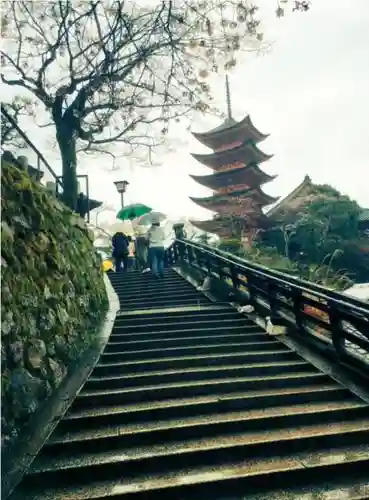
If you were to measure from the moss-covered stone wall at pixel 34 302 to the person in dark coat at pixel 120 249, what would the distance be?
6437 mm

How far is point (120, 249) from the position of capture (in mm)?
13781

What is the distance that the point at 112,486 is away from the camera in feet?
11.9

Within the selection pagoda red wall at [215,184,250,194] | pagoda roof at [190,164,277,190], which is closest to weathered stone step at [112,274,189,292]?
pagoda red wall at [215,184,250,194]

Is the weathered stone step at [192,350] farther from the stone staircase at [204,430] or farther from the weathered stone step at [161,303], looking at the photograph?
the weathered stone step at [161,303]

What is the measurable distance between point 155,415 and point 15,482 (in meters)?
1.52

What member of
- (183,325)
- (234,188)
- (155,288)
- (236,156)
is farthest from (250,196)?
(183,325)

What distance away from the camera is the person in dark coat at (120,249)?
13.3m

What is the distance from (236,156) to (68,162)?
20.1 meters

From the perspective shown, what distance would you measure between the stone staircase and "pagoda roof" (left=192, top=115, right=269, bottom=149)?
25040 mm

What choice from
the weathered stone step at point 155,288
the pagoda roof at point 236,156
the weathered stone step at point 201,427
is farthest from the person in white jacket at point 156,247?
the pagoda roof at point 236,156

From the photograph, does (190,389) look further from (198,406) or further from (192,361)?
(192,361)

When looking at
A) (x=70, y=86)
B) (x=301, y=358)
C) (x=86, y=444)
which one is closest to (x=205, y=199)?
(x=70, y=86)

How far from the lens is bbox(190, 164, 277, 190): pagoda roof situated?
29.5 m

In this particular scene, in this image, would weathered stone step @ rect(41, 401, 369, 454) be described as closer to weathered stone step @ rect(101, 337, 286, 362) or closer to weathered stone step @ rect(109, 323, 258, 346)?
weathered stone step @ rect(101, 337, 286, 362)
